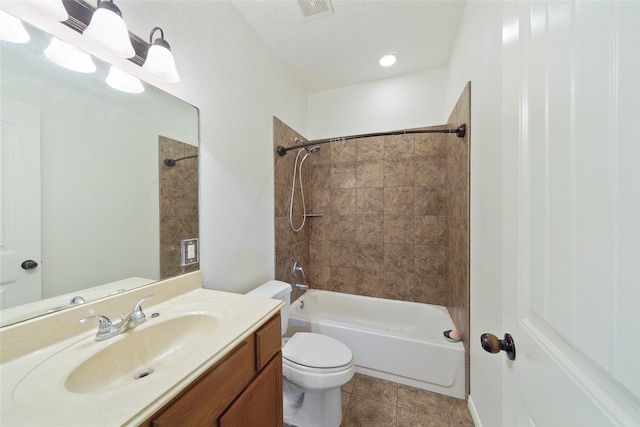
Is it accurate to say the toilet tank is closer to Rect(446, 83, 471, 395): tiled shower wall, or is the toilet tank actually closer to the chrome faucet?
the chrome faucet

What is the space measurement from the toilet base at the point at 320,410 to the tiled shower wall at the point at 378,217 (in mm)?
904

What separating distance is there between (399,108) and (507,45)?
68.7 inches

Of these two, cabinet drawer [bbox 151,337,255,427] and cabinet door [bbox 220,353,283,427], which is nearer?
cabinet drawer [bbox 151,337,255,427]

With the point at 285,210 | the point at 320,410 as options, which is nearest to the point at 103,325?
the point at 320,410

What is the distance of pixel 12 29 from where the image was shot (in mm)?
649

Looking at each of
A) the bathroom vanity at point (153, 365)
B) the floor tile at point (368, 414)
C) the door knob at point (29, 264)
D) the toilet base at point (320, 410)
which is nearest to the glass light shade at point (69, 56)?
the door knob at point (29, 264)

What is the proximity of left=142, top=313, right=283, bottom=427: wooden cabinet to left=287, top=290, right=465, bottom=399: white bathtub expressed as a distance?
90 cm

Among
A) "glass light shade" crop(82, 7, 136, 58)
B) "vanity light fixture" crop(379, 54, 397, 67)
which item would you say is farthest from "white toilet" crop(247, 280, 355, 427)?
"vanity light fixture" crop(379, 54, 397, 67)

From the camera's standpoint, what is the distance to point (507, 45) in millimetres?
627

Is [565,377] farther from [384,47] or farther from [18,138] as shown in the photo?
[384,47]

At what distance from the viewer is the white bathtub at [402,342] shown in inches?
60.2

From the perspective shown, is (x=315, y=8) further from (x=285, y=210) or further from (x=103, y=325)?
(x=103, y=325)

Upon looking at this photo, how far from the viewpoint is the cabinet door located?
0.72 meters

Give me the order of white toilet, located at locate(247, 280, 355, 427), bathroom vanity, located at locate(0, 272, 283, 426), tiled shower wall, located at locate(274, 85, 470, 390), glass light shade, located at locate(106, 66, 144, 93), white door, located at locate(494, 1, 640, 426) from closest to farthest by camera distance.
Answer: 1. white door, located at locate(494, 1, 640, 426)
2. bathroom vanity, located at locate(0, 272, 283, 426)
3. glass light shade, located at locate(106, 66, 144, 93)
4. white toilet, located at locate(247, 280, 355, 427)
5. tiled shower wall, located at locate(274, 85, 470, 390)
